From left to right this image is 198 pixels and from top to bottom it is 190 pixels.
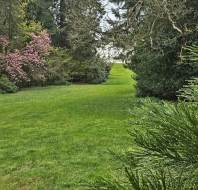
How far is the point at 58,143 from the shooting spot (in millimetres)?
11781

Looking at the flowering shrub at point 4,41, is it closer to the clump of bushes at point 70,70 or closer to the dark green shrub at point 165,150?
the clump of bushes at point 70,70

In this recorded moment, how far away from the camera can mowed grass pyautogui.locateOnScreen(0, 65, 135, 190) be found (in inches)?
342

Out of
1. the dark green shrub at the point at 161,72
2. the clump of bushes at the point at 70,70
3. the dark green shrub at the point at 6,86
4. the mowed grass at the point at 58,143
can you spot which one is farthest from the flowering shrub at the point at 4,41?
the mowed grass at the point at 58,143

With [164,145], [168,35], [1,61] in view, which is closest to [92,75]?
[1,61]

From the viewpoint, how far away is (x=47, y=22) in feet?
148

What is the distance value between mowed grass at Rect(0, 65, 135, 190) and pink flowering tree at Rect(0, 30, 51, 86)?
14680 millimetres

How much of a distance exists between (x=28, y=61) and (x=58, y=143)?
78.4ft

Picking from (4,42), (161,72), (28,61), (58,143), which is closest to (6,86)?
(4,42)

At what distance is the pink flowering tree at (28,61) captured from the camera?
111 feet

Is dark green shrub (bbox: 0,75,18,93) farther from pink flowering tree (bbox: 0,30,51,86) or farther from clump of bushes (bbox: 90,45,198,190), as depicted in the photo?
clump of bushes (bbox: 90,45,198,190)

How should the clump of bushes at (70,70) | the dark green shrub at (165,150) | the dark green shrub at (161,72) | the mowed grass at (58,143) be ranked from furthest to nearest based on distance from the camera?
1. the clump of bushes at (70,70)
2. the dark green shrub at (161,72)
3. the mowed grass at (58,143)
4. the dark green shrub at (165,150)

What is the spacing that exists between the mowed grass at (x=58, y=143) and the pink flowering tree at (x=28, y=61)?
14680 millimetres

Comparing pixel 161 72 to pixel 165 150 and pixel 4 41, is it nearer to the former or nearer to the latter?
pixel 165 150

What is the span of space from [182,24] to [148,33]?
1.22m
